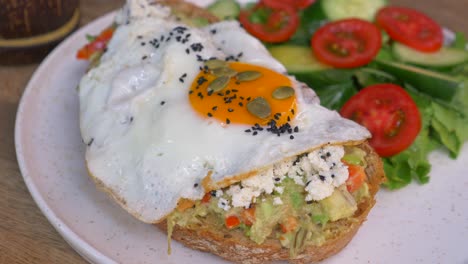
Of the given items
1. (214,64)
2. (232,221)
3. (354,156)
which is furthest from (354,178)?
(214,64)

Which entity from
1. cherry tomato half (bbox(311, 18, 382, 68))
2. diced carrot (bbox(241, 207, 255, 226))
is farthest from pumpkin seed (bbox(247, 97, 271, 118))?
cherry tomato half (bbox(311, 18, 382, 68))

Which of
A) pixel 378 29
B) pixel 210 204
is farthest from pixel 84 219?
pixel 378 29

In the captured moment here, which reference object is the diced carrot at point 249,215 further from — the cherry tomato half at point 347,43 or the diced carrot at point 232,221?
the cherry tomato half at point 347,43

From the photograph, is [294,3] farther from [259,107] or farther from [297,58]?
[259,107]

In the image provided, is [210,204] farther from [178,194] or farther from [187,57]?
[187,57]

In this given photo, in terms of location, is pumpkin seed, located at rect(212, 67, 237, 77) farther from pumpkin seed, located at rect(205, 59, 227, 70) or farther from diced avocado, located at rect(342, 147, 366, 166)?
diced avocado, located at rect(342, 147, 366, 166)

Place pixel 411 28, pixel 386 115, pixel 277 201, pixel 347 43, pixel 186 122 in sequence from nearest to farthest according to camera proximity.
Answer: pixel 277 201 < pixel 186 122 < pixel 386 115 < pixel 347 43 < pixel 411 28
